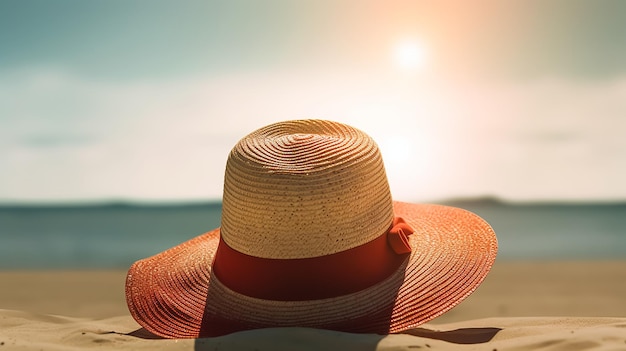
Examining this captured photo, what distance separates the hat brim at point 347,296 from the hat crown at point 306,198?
0.25m

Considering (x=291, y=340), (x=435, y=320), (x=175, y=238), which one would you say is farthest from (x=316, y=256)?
(x=175, y=238)

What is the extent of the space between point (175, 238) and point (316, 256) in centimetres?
1431

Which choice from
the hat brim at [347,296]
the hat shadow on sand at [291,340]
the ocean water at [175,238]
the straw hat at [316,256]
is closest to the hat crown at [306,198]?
the straw hat at [316,256]

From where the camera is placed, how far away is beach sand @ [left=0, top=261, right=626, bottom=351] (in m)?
2.54

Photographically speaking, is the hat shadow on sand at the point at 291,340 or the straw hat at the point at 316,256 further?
the straw hat at the point at 316,256

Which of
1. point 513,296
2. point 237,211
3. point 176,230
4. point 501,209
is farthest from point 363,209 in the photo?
point 501,209

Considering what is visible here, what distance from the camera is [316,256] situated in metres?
2.77

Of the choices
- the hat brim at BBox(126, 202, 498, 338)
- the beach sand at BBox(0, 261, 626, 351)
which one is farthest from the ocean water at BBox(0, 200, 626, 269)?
the hat brim at BBox(126, 202, 498, 338)

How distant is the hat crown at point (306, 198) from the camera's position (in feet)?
9.00

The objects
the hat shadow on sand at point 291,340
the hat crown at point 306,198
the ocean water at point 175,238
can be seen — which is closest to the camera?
the hat shadow on sand at point 291,340

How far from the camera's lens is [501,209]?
1090 inches

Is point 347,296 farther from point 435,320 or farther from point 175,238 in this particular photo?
point 175,238

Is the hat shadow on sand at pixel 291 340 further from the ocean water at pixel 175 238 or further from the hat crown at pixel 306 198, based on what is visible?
the ocean water at pixel 175 238

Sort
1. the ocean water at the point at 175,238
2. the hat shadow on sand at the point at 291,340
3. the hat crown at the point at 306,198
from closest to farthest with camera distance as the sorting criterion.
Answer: the hat shadow on sand at the point at 291,340
the hat crown at the point at 306,198
the ocean water at the point at 175,238
